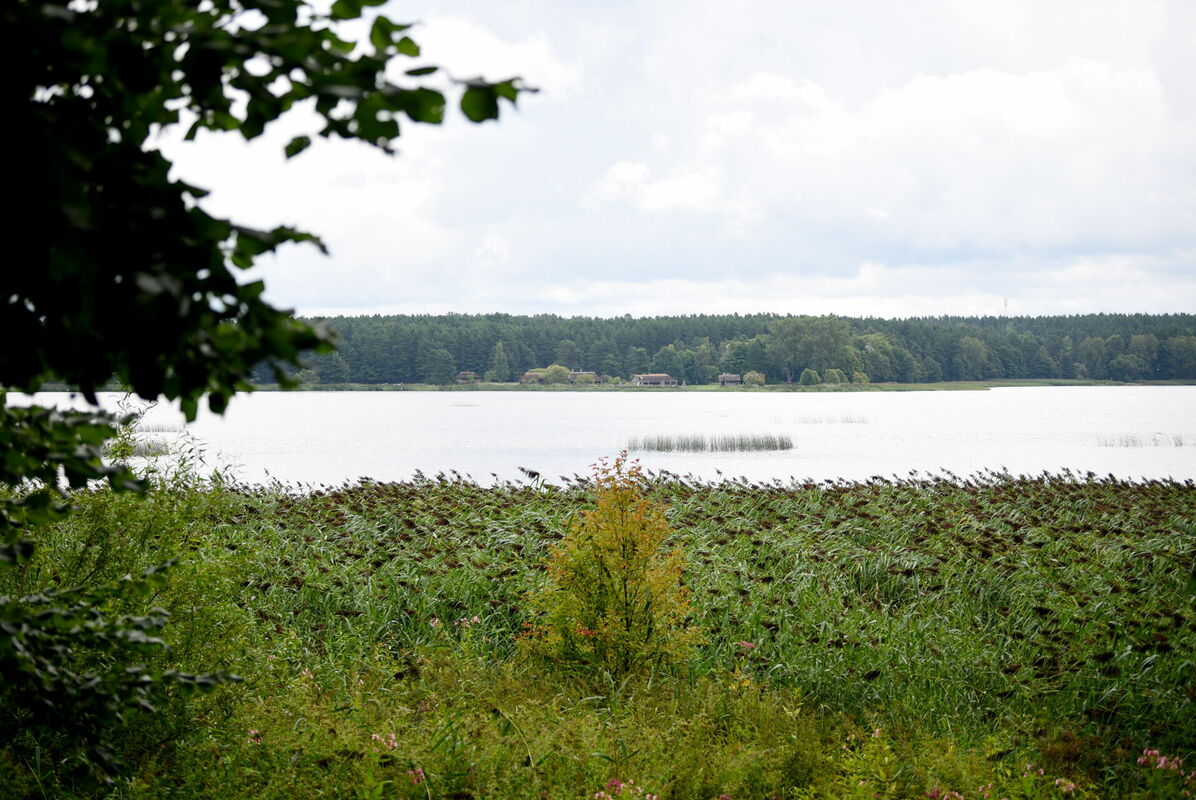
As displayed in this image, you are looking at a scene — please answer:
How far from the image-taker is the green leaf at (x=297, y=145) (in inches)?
60.6

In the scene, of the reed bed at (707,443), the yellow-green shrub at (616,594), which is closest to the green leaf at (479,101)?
the yellow-green shrub at (616,594)

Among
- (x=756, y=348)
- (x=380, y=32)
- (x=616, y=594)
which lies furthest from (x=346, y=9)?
(x=756, y=348)

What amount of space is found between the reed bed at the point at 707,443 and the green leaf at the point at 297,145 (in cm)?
2453

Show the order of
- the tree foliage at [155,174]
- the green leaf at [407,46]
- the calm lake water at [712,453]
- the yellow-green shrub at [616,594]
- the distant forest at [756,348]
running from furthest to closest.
→ the distant forest at [756,348] → the calm lake water at [712,453] → the yellow-green shrub at [616,594] → the green leaf at [407,46] → the tree foliage at [155,174]

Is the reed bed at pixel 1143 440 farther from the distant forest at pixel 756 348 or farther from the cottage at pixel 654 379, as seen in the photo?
the cottage at pixel 654 379

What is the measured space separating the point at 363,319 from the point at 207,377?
354ft

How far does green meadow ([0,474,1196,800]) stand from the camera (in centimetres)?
387

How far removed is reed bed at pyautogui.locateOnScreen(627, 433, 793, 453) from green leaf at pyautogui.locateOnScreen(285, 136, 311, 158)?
80.5 feet

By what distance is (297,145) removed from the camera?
1543 millimetres

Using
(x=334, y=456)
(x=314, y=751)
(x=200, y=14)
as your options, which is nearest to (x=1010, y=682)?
(x=314, y=751)

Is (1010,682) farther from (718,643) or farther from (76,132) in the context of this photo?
(76,132)

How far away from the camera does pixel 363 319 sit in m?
105

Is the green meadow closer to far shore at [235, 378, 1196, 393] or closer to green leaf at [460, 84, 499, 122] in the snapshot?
green leaf at [460, 84, 499, 122]

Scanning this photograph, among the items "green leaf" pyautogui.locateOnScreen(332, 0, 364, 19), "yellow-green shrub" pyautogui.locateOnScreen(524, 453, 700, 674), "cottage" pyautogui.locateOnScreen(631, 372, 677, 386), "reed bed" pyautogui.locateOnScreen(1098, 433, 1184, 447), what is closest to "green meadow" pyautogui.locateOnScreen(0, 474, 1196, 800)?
"yellow-green shrub" pyautogui.locateOnScreen(524, 453, 700, 674)
